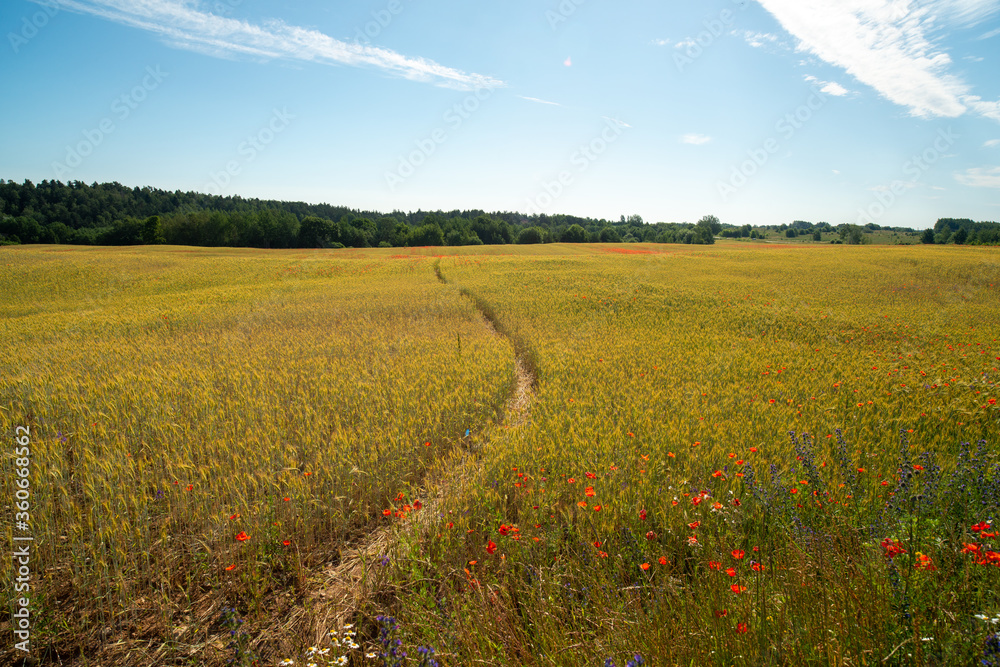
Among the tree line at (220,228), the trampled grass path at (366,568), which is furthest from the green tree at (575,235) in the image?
the trampled grass path at (366,568)

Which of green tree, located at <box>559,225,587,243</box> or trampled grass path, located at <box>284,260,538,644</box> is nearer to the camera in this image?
trampled grass path, located at <box>284,260,538,644</box>

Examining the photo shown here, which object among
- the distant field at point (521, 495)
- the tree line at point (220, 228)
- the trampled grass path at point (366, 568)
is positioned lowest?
the trampled grass path at point (366, 568)

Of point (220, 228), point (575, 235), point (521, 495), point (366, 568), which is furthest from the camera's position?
point (575, 235)

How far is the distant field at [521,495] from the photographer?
258 centimetres

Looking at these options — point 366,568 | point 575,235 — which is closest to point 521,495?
point 366,568

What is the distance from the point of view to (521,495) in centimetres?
425

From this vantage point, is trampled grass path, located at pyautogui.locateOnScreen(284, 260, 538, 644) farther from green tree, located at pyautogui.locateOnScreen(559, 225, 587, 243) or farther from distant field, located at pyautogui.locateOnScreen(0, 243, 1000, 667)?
green tree, located at pyautogui.locateOnScreen(559, 225, 587, 243)

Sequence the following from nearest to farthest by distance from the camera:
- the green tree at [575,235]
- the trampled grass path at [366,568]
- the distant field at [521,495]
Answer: the distant field at [521,495] → the trampled grass path at [366,568] → the green tree at [575,235]

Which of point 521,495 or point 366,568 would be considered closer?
point 366,568

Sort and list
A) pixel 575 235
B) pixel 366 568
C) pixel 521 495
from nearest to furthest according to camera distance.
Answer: pixel 366 568 < pixel 521 495 < pixel 575 235

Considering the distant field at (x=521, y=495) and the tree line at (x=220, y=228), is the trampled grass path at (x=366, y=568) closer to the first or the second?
the distant field at (x=521, y=495)

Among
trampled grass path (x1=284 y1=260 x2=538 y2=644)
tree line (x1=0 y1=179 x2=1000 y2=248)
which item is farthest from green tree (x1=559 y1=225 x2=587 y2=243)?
trampled grass path (x1=284 y1=260 x2=538 y2=644)

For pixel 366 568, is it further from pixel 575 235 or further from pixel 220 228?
pixel 575 235

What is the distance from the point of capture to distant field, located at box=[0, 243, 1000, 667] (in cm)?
258
